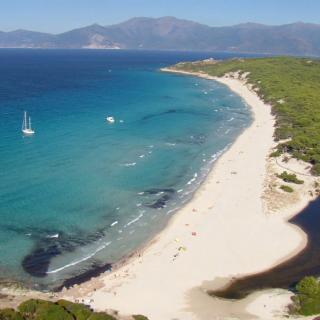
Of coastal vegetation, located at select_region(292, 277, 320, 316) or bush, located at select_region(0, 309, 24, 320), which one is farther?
coastal vegetation, located at select_region(292, 277, 320, 316)

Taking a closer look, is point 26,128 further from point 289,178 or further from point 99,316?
point 99,316

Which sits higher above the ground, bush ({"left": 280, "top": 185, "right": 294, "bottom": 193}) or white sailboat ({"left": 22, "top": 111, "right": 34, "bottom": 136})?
white sailboat ({"left": 22, "top": 111, "right": 34, "bottom": 136})

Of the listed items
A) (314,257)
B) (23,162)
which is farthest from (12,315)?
(23,162)

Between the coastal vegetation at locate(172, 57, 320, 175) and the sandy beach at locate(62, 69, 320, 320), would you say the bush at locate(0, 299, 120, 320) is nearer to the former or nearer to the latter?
the sandy beach at locate(62, 69, 320, 320)

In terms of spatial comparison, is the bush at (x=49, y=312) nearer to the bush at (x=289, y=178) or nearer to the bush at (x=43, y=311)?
the bush at (x=43, y=311)

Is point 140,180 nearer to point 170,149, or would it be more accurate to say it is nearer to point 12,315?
point 170,149

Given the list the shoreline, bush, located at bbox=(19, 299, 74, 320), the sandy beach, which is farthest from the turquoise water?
bush, located at bbox=(19, 299, 74, 320)

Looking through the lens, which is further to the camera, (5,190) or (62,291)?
(5,190)
